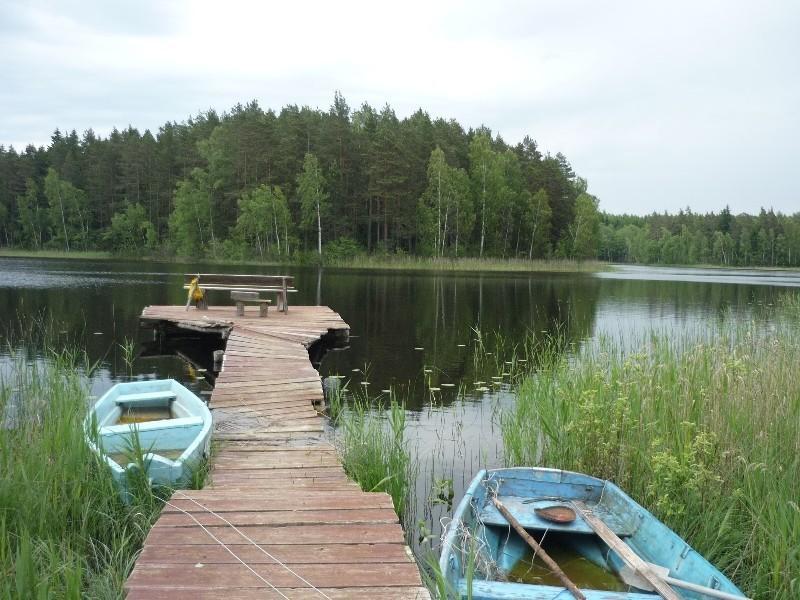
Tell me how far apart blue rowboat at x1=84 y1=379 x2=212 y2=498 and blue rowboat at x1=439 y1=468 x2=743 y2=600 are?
2.21 meters

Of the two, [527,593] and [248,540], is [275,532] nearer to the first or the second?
[248,540]

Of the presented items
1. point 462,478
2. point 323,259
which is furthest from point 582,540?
point 323,259

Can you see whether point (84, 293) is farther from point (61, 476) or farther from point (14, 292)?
point (61, 476)

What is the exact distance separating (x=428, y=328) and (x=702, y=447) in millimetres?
12491

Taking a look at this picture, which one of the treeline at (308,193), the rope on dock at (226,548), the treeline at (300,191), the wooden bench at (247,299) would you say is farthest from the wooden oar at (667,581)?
the treeline at (308,193)

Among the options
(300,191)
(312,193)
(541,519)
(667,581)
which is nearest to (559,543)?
(541,519)

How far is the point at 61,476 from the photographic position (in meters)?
4.43

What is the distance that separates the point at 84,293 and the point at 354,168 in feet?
106

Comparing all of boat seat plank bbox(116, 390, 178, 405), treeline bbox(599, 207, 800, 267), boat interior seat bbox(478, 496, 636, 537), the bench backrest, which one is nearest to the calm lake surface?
boat interior seat bbox(478, 496, 636, 537)

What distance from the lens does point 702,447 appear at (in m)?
4.97

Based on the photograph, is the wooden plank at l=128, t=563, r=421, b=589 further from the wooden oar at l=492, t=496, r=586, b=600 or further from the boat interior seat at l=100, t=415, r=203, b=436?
the boat interior seat at l=100, t=415, r=203, b=436

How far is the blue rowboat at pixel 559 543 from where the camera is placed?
11.9ft

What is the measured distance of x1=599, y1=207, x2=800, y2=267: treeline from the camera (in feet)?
299

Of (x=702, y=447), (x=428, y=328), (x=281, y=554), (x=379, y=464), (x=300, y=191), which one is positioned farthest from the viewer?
(x=300, y=191)
